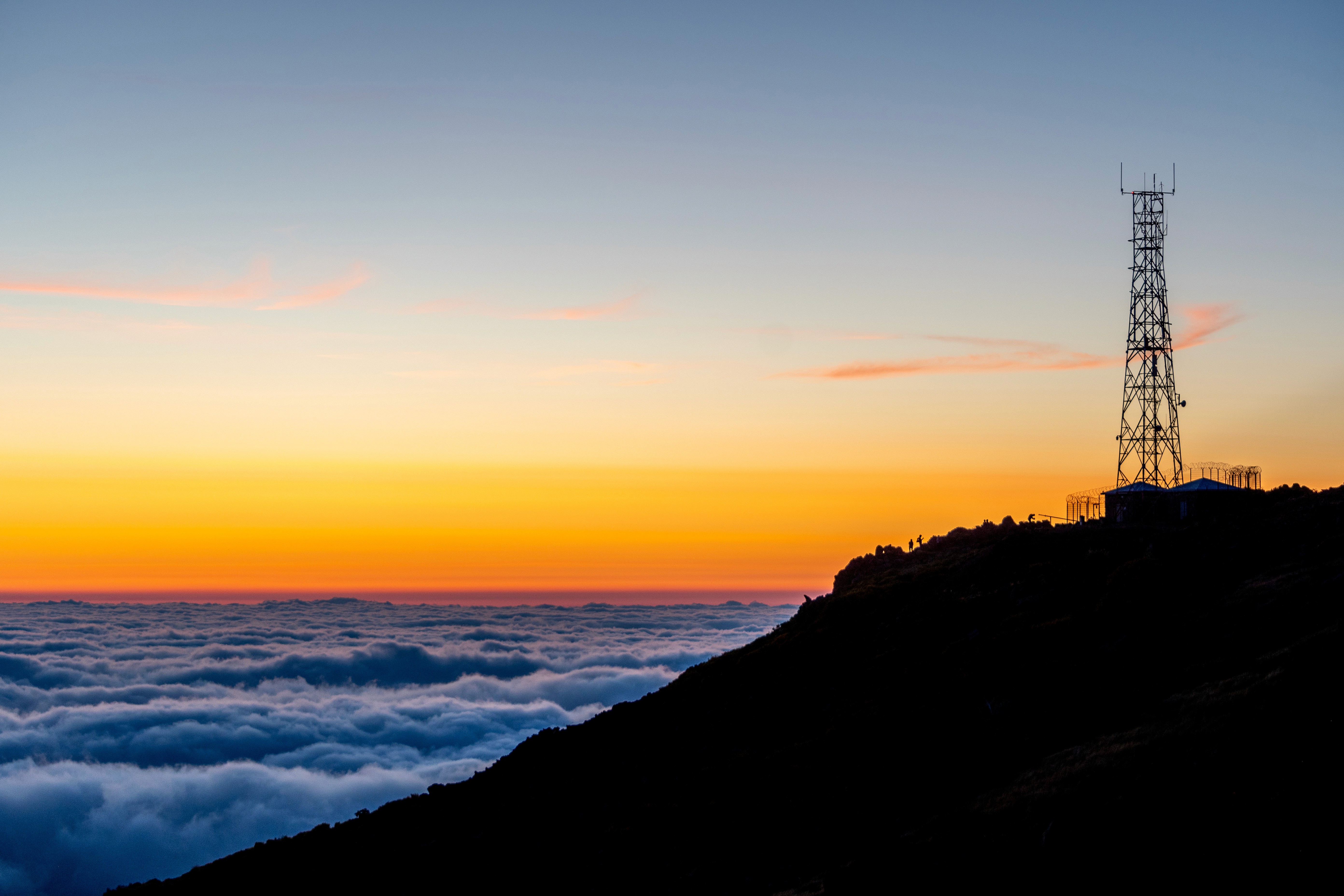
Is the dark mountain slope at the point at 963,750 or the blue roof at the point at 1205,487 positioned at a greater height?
the blue roof at the point at 1205,487

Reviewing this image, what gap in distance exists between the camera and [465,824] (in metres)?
31.7

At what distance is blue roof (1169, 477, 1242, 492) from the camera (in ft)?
134

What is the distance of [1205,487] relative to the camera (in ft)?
137

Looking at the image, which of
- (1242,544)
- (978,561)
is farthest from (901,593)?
(1242,544)

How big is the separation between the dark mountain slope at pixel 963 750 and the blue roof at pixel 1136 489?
16.4ft

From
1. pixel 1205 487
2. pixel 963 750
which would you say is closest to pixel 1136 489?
pixel 1205 487

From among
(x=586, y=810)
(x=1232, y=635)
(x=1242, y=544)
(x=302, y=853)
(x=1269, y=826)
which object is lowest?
(x=302, y=853)

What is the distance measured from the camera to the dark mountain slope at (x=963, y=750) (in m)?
16.2

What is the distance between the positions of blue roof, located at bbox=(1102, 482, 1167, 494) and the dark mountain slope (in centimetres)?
499

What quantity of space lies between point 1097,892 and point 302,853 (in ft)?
95.8

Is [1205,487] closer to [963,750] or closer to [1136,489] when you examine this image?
[1136,489]

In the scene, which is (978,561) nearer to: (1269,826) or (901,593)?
(901,593)

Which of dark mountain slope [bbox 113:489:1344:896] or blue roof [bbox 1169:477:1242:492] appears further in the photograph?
blue roof [bbox 1169:477:1242:492]

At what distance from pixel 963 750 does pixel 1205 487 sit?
25.8 m
